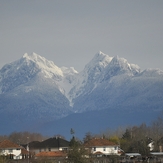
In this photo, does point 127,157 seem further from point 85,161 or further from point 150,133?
point 150,133

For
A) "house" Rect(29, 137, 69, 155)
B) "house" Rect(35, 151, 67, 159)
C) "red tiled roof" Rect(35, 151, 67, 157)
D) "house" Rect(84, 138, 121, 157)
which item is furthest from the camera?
"house" Rect(29, 137, 69, 155)

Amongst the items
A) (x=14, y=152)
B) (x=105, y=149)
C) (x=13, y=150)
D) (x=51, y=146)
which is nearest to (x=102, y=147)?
(x=105, y=149)

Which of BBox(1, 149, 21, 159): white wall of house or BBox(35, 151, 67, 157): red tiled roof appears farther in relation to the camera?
BBox(1, 149, 21, 159): white wall of house

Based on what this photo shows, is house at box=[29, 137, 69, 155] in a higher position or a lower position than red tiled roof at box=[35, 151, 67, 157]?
higher

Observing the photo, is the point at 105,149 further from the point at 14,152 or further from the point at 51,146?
the point at 14,152

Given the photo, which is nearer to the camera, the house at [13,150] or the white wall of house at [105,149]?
the house at [13,150]

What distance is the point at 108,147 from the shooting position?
112m

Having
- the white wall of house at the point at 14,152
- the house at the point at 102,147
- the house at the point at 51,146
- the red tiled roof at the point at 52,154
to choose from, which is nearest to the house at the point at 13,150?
the white wall of house at the point at 14,152

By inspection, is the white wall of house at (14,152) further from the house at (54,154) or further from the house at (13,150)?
the house at (54,154)

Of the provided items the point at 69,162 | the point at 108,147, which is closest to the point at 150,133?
the point at 108,147

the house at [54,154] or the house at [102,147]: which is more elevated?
the house at [102,147]

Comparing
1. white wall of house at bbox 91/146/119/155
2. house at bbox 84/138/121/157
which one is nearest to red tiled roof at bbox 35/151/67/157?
house at bbox 84/138/121/157

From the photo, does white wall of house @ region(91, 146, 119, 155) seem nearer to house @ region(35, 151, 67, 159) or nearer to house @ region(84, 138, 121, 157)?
house @ region(84, 138, 121, 157)

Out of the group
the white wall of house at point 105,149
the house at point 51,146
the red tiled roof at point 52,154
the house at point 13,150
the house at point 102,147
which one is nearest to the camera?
the red tiled roof at point 52,154
